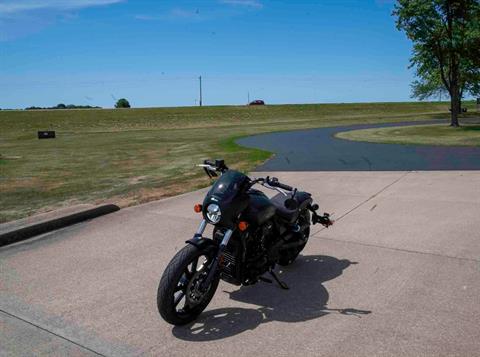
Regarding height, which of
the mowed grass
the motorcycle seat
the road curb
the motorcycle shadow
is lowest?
the motorcycle shadow

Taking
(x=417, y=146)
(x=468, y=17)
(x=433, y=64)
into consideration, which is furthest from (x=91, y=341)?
(x=433, y=64)

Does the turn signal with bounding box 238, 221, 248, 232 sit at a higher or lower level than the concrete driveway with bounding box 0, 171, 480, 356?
higher

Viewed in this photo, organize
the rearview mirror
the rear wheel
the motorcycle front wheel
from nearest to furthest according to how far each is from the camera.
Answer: the motorcycle front wheel, the rearview mirror, the rear wheel

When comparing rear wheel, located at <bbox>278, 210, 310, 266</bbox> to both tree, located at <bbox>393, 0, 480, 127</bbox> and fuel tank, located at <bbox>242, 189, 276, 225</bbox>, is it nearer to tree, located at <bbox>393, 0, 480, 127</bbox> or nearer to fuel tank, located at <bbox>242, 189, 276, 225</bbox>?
fuel tank, located at <bbox>242, 189, 276, 225</bbox>

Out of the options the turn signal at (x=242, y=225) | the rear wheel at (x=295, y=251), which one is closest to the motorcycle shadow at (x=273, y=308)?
the rear wheel at (x=295, y=251)

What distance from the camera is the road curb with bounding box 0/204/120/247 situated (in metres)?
6.18

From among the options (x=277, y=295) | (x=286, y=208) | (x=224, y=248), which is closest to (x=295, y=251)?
(x=286, y=208)

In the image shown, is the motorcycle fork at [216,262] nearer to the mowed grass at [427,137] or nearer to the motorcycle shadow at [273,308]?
the motorcycle shadow at [273,308]

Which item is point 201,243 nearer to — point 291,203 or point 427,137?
point 291,203

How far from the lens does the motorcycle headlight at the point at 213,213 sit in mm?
3713

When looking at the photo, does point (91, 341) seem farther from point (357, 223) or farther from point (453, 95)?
point (453, 95)

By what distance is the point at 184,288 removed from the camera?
3730mm

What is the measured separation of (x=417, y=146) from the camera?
1702 cm

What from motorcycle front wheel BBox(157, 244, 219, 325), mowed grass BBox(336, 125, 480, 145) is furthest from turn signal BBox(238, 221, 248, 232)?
mowed grass BBox(336, 125, 480, 145)
